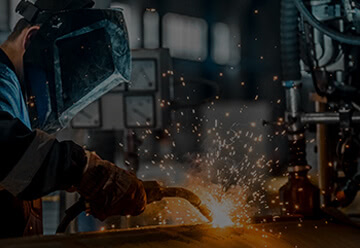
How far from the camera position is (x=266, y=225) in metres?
1.98

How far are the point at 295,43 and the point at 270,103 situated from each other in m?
8.57

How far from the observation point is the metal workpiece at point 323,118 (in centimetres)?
255

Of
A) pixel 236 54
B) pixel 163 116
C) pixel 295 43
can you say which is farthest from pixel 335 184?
pixel 236 54

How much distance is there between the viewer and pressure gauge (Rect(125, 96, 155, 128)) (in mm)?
5043

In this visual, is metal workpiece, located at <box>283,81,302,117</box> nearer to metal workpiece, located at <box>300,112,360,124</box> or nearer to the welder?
metal workpiece, located at <box>300,112,360,124</box>

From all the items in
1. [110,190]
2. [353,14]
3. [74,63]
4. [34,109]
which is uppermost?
[353,14]

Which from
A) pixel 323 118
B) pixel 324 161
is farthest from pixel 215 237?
pixel 324 161

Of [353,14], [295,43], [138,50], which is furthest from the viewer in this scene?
[138,50]

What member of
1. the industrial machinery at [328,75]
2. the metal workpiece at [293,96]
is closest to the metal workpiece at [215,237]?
the industrial machinery at [328,75]

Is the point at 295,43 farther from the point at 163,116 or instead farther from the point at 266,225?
the point at 163,116

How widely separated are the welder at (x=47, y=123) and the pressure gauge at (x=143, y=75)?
2261 mm

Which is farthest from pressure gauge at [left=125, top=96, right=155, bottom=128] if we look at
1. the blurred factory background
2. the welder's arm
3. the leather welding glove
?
the blurred factory background

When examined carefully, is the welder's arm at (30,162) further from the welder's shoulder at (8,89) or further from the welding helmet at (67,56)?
the welding helmet at (67,56)

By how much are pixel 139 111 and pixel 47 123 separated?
2.52 metres
